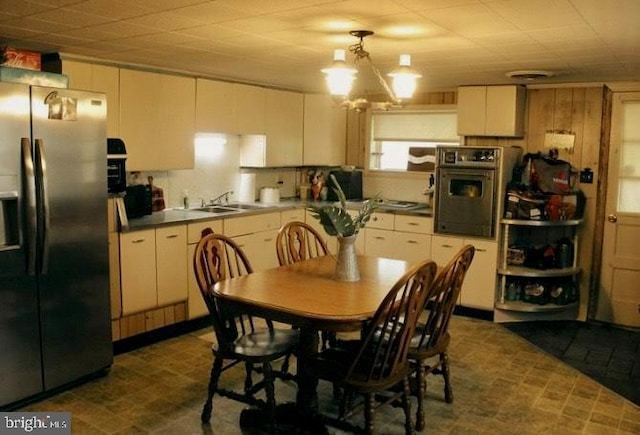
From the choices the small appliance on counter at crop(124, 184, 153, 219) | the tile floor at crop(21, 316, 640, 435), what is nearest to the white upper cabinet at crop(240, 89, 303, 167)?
the small appliance on counter at crop(124, 184, 153, 219)

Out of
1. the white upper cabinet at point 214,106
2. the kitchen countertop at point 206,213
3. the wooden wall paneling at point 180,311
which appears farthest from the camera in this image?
the white upper cabinet at point 214,106

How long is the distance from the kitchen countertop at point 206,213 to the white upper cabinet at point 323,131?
507mm

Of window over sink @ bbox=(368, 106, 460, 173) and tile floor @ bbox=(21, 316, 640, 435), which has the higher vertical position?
window over sink @ bbox=(368, 106, 460, 173)

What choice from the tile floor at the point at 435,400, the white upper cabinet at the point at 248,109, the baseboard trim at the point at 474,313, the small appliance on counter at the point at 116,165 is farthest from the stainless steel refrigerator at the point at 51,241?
the baseboard trim at the point at 474,313

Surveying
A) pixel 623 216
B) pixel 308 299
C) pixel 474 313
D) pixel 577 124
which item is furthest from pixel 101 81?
pixel 623 216

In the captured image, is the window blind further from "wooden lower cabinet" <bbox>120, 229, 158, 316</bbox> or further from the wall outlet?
"wooden lower cabinet" <bbox>120, 229, 158, 316</bbox>

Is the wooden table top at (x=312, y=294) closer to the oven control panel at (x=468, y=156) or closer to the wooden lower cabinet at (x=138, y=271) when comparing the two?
the wooden lower cabinet at (x=138, y=271)

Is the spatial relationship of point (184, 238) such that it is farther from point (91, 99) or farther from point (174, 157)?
point (91, 99)

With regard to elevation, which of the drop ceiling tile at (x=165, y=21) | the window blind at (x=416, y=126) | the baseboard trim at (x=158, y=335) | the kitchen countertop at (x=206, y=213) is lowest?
the baseboard trim at (x=158, y=335)

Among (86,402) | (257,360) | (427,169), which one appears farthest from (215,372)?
(427,169)

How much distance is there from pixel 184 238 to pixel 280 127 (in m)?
1.82

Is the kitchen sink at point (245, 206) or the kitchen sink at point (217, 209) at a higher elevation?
the kitchen sink at point (245, 206)

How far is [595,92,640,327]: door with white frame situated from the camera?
494 cm

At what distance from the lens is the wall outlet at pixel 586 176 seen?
510cm
